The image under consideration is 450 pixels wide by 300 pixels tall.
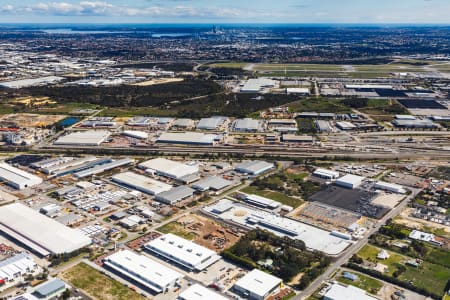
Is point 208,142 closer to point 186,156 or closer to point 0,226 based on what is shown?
point 186,156

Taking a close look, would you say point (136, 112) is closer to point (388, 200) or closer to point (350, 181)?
point (350, 181)

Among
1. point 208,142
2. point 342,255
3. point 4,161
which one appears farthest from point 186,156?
point 342,255

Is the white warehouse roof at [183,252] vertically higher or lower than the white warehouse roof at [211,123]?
lower

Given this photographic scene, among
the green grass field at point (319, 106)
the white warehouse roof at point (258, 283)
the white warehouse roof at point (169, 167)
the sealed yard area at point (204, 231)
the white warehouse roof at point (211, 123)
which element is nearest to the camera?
the white warehouse roof at point (258, 283)

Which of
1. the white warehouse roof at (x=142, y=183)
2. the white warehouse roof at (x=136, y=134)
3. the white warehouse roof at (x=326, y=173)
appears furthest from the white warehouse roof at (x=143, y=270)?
the white warehouse roof at (x=136, y=134)

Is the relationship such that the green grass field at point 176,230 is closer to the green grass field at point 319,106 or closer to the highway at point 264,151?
the highway at point 264,151

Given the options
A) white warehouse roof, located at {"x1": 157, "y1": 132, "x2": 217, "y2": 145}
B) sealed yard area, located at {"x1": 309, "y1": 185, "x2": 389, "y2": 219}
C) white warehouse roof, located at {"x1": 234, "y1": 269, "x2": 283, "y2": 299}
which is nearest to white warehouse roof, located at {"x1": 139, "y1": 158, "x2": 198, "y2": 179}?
white warehouse roof, located at {"x1": 157, "y1": 132, "x2": 217, "y2": 145}

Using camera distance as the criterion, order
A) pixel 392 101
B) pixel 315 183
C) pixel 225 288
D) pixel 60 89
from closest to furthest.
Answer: pixel 225 288 → pixel 315 183 → pixel 392 101 → pixel 60 89

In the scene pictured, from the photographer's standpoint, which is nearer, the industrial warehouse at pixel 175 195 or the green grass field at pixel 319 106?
the industrial warehouse at pixel 175 195
